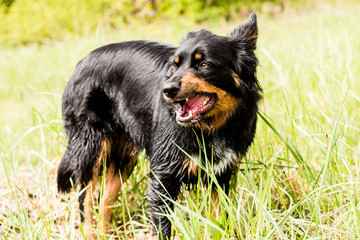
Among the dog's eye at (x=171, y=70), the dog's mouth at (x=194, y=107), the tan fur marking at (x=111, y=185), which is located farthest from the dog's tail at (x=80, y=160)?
the dog's mouth at (x=194, y=107)

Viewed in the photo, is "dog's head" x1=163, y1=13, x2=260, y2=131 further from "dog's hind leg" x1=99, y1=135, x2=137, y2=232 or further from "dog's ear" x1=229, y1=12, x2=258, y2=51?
"dog's hind leg" x1=99, y1=135, x2=137, y2=232

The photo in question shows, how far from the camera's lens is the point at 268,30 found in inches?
399

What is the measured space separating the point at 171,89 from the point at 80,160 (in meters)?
1.38

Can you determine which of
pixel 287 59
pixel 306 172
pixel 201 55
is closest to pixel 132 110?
pixel 201 55

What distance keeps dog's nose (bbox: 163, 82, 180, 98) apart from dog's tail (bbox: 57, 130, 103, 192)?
1.14 meters

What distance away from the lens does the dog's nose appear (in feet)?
8.01

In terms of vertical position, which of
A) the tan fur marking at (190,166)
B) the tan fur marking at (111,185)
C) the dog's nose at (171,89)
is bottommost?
the tan fur marking at (111,185)

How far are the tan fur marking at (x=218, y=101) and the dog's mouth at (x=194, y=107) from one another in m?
0.04

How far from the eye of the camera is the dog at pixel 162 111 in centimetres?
261

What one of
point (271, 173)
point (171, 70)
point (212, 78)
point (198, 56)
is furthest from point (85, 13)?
point (271, 173)

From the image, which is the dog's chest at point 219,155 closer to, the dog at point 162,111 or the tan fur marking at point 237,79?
the dog at point 162,111

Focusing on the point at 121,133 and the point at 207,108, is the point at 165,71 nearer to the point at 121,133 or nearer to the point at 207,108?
the point at 207,108

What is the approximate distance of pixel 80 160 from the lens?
3.44 metres

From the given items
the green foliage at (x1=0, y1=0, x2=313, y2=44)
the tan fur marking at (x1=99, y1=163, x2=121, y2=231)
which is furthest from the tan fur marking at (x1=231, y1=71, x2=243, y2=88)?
the green foliage at (x1=0, y1=0, x2=313, y2=44)
